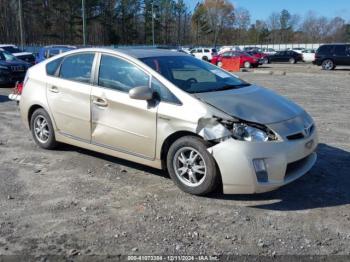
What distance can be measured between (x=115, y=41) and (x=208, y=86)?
89.6 m

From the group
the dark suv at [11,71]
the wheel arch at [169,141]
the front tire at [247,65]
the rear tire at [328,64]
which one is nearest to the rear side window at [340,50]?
the rear tire at [328,64]

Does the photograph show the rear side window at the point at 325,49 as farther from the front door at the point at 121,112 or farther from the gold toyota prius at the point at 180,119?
the front door at the point at 121,112

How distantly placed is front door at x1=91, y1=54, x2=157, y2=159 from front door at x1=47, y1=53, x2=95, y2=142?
176 mm

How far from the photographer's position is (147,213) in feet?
14.6

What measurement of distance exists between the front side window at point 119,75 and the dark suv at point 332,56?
87.1 feet

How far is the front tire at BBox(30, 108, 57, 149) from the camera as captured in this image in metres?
6.52

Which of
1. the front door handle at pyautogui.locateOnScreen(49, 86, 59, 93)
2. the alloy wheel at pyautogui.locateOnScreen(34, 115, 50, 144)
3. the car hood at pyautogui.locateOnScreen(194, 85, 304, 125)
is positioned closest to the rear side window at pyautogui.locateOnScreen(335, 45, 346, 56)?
the car hood at pyautogui.locateOnScreen(194, 85, 304, 125)

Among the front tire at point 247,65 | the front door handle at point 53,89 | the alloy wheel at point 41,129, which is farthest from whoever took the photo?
the front tire at point 247,65

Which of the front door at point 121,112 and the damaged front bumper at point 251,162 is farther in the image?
the front door at point 121,112

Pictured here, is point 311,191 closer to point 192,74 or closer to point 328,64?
point 192,74

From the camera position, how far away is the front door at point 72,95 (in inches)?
229

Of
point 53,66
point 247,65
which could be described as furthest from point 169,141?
point 247,65

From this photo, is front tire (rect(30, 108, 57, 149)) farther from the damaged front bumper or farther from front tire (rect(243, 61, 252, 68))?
front tire (rect(243, 61, 252, 68))

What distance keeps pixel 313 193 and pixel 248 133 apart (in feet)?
3.78
